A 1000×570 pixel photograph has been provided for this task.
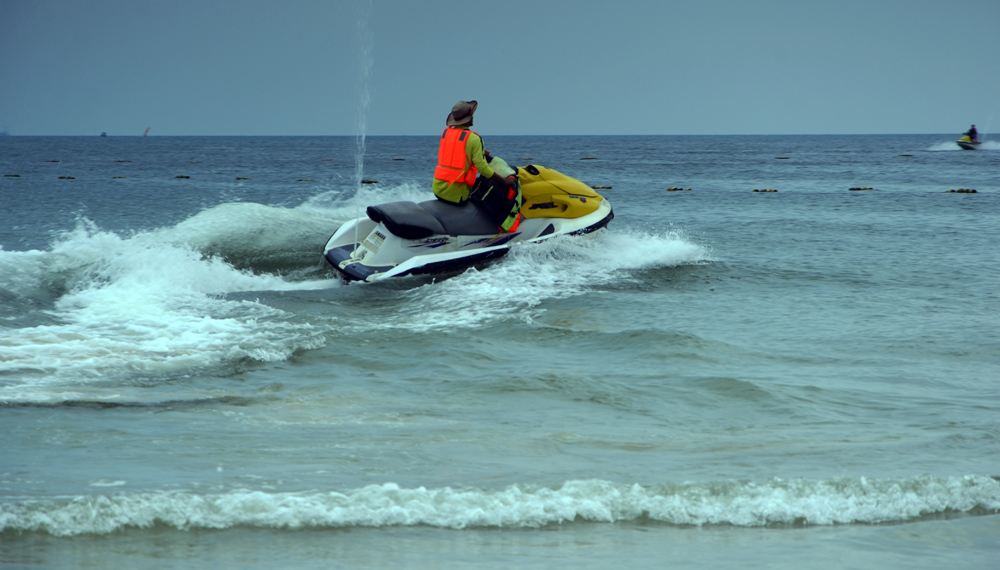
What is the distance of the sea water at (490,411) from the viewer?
3271 millimetres

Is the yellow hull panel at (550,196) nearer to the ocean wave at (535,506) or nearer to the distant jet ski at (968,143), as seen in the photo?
the ocean wave at (535,506)

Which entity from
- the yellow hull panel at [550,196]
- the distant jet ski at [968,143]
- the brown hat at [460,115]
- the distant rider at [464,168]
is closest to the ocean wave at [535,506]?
the distant rider at [464,168]

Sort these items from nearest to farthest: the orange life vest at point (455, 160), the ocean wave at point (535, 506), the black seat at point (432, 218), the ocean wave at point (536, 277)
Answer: the ocean wave at point (535, 506)
the ocean wave at point (536, 277)
the black seat at point (432, 218)
the orange life vest at point (455, 160)

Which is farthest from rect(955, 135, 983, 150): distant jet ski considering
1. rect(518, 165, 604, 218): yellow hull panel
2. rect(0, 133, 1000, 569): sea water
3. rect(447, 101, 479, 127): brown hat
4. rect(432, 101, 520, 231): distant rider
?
rect(447, 101, 479, 127): brown hat

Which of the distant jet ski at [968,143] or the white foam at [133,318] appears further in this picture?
the distant jet ski at [968,143]

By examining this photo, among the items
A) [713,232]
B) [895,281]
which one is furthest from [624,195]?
[895,281]

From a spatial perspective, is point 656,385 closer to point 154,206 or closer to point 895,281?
point 895,281

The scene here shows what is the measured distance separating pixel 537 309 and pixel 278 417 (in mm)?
3812

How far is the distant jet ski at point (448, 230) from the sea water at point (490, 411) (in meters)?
0.24

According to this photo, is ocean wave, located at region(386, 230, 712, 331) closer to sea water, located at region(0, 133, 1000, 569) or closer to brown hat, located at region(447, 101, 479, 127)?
sea water, located at region(0, 133, 1000, 569)

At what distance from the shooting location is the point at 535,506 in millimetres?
3484

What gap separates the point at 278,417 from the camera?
14.9 ft

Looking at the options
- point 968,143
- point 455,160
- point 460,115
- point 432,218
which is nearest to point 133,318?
point 432,218

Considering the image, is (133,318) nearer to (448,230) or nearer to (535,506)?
(448,230)
